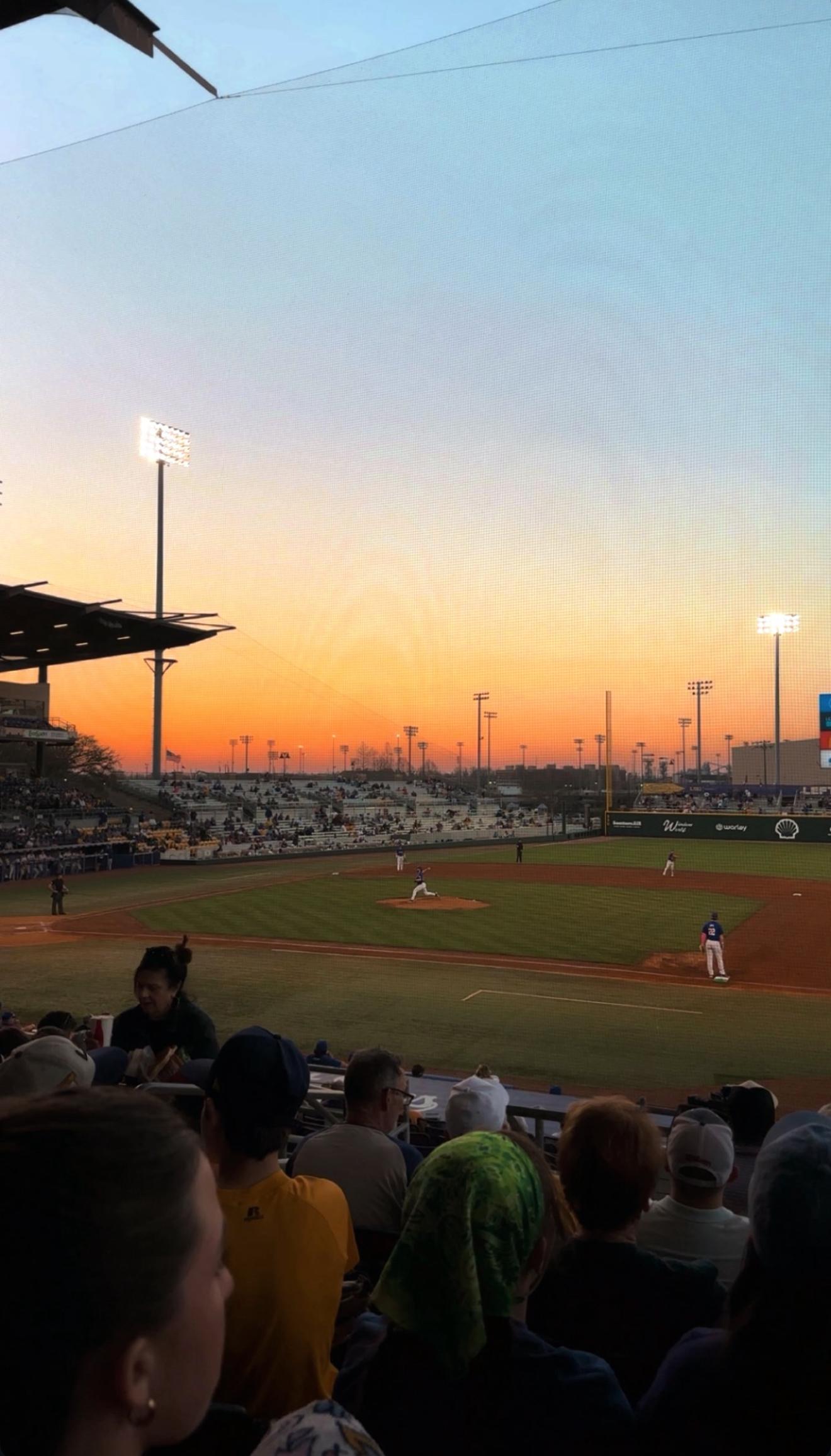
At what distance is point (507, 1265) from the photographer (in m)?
1.39

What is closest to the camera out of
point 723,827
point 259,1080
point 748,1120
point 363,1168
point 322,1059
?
point 259,1080

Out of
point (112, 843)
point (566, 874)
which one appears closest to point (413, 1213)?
point (566, 874)

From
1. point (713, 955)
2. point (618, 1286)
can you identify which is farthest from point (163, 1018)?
point (713, 955)

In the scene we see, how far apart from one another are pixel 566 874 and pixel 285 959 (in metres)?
17.2

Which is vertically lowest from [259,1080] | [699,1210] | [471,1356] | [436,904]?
[436,904]

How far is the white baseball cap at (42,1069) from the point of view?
95.5 inches

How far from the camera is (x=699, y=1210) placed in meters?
2.39

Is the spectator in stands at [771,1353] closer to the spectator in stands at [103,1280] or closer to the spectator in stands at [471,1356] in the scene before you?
the spectator in stands at [471,1356]

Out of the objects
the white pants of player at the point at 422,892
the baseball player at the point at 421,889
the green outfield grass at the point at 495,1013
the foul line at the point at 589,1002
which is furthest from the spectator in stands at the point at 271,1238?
the white pants of player at the point at 422,892

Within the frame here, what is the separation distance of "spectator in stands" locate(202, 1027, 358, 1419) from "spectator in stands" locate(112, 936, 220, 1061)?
8.59 feet

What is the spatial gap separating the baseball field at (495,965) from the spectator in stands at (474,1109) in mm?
7513

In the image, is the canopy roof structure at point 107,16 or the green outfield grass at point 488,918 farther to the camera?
the green outfield grass at point 488,918

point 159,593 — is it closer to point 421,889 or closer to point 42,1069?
point 421,889

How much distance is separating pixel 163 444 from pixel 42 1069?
35869 mm
